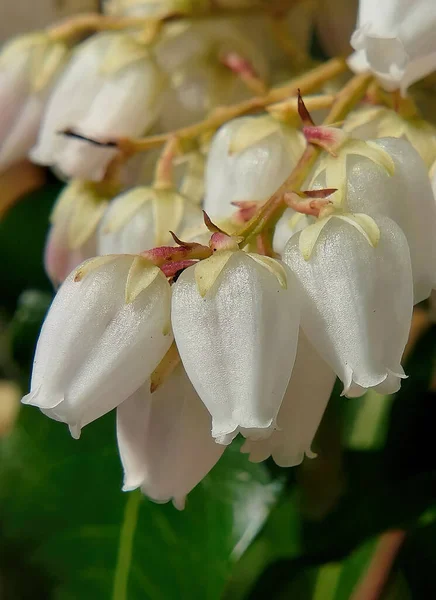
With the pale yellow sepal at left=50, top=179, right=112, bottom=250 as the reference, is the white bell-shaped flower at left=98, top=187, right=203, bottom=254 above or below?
above

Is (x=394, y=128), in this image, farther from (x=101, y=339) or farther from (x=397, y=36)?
(x=101, y=339)

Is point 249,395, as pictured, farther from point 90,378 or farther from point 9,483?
point 9,483

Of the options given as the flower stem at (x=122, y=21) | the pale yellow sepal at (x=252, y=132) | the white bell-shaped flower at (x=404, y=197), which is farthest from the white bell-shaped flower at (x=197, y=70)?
the white bell-shaped flower at (x=404, y=197)

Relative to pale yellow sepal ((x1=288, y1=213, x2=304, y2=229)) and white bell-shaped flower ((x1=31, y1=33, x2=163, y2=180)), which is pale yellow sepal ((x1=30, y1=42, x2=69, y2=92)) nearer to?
white bell-shaped flower ((x1=31, y1=33, x2=163, y2=180))

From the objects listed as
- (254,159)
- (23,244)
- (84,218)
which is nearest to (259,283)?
(254,159)

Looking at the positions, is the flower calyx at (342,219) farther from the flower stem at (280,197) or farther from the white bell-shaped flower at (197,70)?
the white bell-shaped flower at (197,70)

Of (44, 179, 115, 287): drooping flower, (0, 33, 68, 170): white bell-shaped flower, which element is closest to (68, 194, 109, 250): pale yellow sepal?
(44, 179, 115, 287): drooping flower
